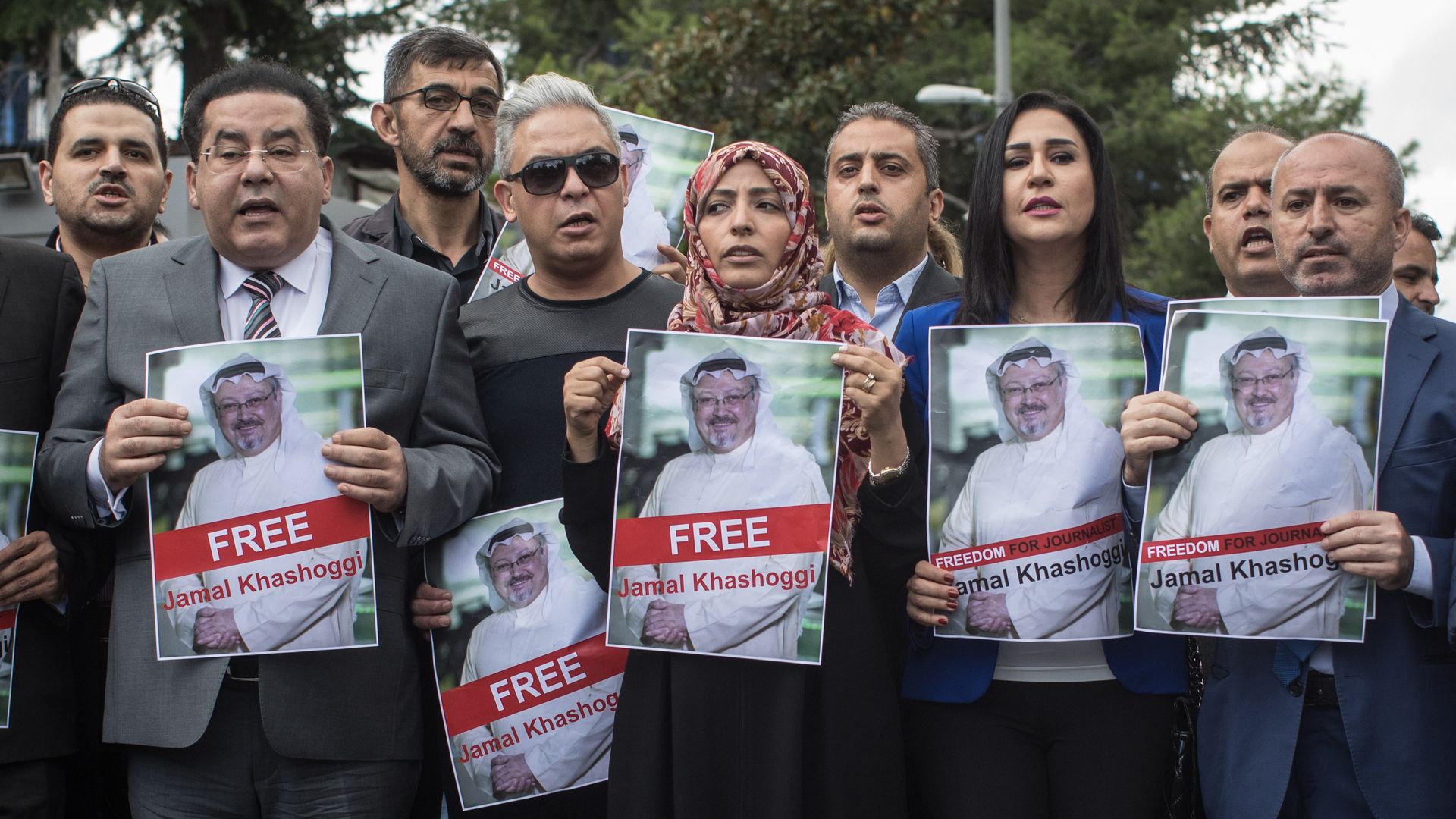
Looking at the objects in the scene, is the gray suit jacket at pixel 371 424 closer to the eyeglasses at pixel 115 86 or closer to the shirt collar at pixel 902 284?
the eyeglasses at pixel 115 86

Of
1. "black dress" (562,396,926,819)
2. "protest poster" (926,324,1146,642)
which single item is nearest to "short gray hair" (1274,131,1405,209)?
"protest poster" (926,324,1146,642)

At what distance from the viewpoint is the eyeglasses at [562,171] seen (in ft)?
13.1

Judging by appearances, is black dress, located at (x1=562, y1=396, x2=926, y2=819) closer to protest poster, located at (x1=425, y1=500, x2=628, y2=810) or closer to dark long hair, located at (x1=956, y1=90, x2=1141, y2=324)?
protest poster, located at (x1=425, y1=500, x2=628, y2=810)

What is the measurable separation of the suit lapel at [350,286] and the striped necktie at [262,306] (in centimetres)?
13

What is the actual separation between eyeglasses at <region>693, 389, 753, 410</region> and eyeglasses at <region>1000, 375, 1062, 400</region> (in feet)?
1.96

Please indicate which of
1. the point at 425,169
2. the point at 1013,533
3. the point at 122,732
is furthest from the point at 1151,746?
the point at 425,169

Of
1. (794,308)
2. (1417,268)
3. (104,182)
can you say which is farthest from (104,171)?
(1417,268)

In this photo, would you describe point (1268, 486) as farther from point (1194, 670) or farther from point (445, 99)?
point (445, 99)

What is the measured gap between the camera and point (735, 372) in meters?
3.26

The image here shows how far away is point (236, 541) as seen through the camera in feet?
10.9

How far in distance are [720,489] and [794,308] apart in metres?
0.48

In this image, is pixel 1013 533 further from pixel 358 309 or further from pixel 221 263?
pixel 221 263

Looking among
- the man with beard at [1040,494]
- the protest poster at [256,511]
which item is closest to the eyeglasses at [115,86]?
the protest poster at [256,511]

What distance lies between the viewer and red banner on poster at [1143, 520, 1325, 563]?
316 cm
